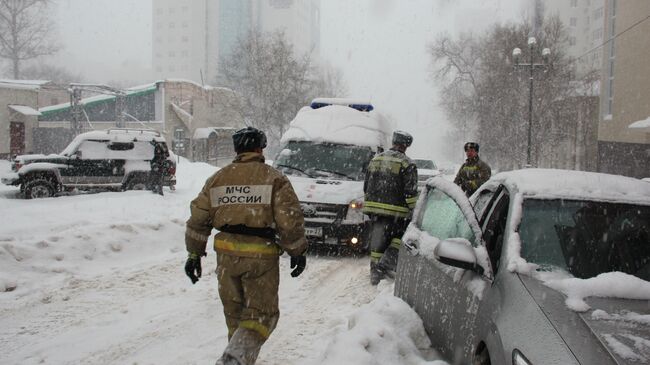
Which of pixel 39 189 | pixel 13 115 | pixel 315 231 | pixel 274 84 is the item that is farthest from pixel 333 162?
pixel 274 84

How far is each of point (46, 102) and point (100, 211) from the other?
150ft

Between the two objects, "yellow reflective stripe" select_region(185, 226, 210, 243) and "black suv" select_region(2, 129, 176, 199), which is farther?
"black suv" select_region(2, 129, 176, 199)

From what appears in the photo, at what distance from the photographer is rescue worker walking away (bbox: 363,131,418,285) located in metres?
7.15

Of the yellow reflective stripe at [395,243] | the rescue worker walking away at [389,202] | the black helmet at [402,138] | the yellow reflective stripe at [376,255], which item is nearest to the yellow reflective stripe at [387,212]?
the rescue worker walking away at [389,202]

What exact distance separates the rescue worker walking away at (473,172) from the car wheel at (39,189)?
38.0ft

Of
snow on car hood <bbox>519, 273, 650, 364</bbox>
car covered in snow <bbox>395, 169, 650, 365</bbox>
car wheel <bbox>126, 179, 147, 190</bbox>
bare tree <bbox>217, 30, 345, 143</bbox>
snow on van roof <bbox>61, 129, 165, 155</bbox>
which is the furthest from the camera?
bare tree <bbox>217, 30, 345, 143</bbox>

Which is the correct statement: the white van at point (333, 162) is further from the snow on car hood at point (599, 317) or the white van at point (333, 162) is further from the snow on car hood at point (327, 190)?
the snow on car hood at point (599, 317)

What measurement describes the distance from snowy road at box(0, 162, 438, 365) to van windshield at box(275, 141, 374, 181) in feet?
5.13

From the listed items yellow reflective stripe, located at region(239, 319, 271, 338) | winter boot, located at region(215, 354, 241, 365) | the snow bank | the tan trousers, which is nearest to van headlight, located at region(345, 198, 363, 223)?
the snow bank

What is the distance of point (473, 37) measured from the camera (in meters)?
53.9

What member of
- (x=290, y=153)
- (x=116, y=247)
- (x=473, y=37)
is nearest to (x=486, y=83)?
(x=473, y=37)

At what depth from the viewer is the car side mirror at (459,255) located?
338 cm

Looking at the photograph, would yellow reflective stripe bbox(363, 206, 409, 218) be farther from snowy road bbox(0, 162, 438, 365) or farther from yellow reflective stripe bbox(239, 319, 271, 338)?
yellow reflective stripe bbox(239, 319, 271, 338)

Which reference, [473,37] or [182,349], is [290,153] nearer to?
[182,349]
